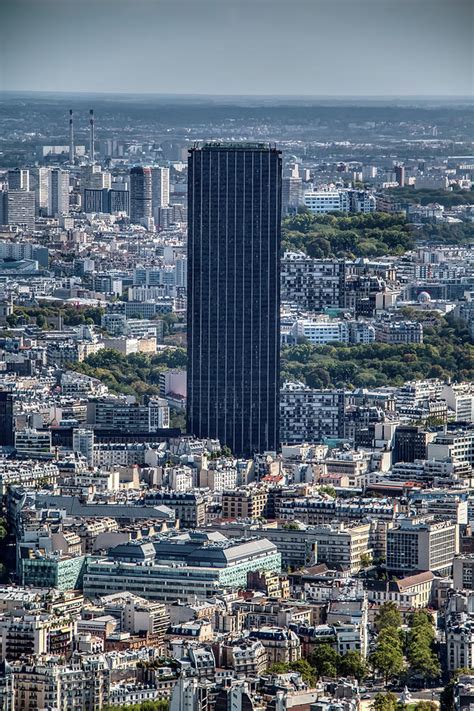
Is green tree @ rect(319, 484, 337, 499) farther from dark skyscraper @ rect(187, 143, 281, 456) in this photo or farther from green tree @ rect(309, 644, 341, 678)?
green tree @ rect(309, 644, 341, 678)

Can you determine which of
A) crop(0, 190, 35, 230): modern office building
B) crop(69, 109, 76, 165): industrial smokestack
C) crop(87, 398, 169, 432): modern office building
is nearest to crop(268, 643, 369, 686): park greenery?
crop(87, 398, 169, 432): modern office building

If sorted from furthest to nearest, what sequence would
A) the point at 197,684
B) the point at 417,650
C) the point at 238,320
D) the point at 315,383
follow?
the point at 315,383 → the point at 238,320 → the point at 417,650 → the point at 197,684

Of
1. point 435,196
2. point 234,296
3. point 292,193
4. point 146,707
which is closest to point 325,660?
point 146,707

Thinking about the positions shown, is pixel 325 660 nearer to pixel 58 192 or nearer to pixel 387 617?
pixel 387 617

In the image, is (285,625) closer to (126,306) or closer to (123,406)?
(123,406)

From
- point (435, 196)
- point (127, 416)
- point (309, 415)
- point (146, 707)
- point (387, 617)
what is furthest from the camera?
point (435, 196)

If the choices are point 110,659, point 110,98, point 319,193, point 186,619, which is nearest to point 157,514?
point 186,619
